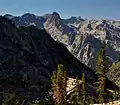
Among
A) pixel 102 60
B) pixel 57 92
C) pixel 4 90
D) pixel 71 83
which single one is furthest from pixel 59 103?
pixel 4 90

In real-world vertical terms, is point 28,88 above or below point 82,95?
above

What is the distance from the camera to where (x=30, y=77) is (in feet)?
655

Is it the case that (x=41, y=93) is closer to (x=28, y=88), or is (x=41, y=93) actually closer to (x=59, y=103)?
(x=28, y=88)

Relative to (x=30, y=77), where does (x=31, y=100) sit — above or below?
below

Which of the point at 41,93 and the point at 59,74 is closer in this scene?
the point at 59,74

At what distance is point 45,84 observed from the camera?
19650cm

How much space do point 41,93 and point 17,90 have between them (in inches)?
549

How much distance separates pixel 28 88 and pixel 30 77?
1251cm

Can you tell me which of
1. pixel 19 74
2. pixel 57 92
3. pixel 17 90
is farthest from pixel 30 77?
pixel 57 92

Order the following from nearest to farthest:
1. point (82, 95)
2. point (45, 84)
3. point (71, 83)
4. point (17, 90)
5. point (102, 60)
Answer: point (102, 60) < point (82, 95) < point (71, 83) < point (17, 90) < point (45, 84)

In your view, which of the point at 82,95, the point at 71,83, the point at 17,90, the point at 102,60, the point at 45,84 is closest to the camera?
the point at 102,60

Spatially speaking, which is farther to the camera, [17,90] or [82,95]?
[17,90]

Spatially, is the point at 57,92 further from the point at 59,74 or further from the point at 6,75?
the point at 6,75

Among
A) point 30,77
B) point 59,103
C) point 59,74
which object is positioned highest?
point 30,77
